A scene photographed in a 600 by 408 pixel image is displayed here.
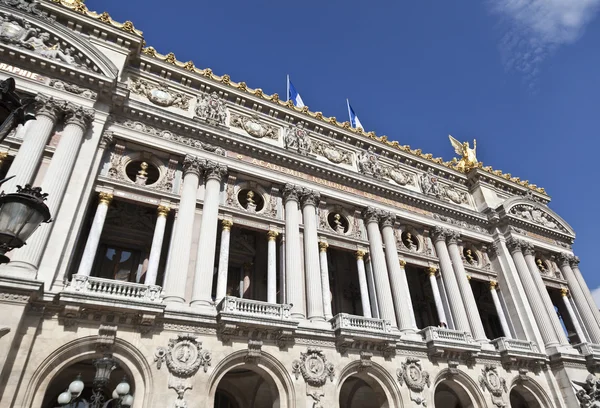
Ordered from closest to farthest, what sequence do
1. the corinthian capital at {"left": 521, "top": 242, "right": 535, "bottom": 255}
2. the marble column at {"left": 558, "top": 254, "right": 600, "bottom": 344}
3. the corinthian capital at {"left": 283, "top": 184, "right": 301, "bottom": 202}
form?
the corinthian capital at {"left": 283, "top": 184, "right": 301, "bottom": 202} < the marble column at {"left": 558, "top": 254, "right": 600, "bottom": 344} < the corinthian capital at {"left": 521, "top": 242, "right": 535, "bottom": 255}

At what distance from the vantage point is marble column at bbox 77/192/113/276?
15086 millimetres

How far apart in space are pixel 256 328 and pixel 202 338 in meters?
2.09

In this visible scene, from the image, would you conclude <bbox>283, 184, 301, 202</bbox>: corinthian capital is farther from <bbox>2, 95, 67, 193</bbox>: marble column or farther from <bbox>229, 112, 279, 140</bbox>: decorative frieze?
<bbox>2, 95, 67, 193</bbox>: marble column

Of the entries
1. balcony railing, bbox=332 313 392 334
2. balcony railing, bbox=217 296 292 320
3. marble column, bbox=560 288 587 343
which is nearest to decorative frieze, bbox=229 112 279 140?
balcony railing, bbox=217 296 292 320

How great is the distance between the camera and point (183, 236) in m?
17.5

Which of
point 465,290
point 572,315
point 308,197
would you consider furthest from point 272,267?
point 572,315

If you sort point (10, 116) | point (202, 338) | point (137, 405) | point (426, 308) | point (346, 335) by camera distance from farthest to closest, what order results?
point (426, 308) → point (346, 335) → point (202, 338) → point (137, 405) → point (10, 116)

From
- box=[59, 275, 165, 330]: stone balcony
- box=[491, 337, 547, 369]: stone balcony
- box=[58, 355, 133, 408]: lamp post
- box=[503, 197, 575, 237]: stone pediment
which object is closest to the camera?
box=[58, 355, 133, 408]: lamp post

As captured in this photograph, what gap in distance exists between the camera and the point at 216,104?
22641 mm

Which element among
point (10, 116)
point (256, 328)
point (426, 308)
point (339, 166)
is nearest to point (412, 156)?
point (339, 166)

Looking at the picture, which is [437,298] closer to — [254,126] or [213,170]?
[254,126]

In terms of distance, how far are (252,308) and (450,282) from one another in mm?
13526

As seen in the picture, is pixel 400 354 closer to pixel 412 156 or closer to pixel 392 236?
pixel 392 236

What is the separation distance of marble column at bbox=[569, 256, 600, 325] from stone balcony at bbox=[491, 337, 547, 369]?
30.3 ft
